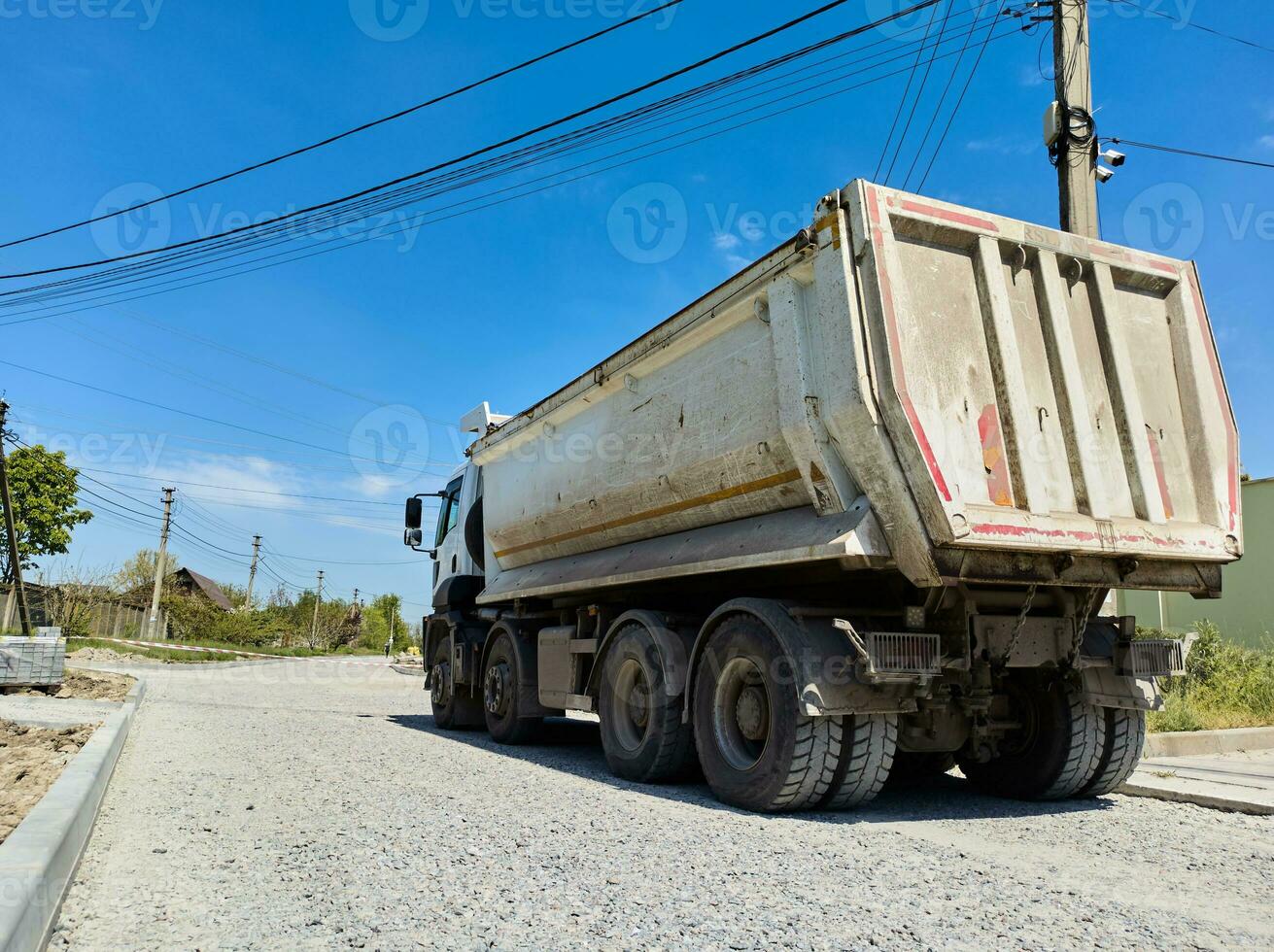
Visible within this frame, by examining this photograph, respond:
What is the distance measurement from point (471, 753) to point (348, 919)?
4.94 metres

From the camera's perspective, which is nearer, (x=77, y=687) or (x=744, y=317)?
(x=744, y=317)

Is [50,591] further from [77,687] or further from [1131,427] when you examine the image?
[1131,427]

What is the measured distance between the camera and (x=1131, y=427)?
5297 millimetres

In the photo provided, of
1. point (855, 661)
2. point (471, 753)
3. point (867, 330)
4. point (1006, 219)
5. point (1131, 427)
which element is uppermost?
point (1006, 219)

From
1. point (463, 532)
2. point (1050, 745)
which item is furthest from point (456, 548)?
point (1050, 745)

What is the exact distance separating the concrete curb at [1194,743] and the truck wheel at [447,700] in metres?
6.86

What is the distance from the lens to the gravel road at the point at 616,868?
9.60 ft

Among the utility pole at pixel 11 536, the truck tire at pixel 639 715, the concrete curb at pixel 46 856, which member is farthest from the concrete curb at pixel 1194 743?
the utility pole at pixel 11 536

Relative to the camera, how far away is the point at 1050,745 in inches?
222

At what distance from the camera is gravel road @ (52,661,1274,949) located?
2926 millimetres

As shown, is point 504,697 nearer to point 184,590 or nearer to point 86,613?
point 86,613

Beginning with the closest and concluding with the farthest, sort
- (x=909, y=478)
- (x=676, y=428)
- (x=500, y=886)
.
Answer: (x=500, y=886) → (x=909, y=478) → (x=676, y=428)

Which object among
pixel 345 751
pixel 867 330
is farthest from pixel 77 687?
pixel 867 330

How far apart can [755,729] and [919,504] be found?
173cm
